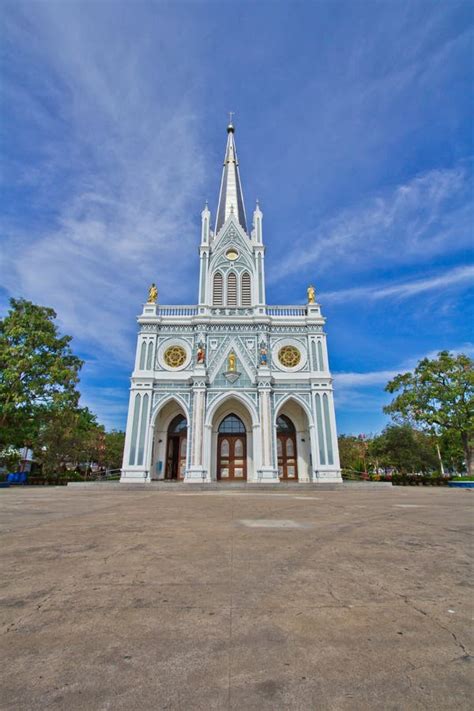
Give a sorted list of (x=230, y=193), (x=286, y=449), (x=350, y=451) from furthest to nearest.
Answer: (x=350, y=451) < (x=230, y=193) < (x=286, y=449)

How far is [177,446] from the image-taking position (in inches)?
977

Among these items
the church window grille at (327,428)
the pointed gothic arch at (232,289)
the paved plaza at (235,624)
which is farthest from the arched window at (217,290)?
the paved plaza at (235,624)

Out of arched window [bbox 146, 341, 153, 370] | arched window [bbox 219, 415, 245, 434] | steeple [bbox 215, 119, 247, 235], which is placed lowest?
arched window [bbox 219, 415, 245, 434]

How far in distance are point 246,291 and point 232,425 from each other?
10.2 m

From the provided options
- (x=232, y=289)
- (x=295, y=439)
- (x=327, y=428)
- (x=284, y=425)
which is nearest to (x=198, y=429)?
(x=284, y=425)

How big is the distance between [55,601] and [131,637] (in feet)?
2.84

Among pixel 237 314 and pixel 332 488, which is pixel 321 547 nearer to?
pixel 332 488

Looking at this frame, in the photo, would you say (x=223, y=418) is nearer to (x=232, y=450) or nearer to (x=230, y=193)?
(x=232, y=450)

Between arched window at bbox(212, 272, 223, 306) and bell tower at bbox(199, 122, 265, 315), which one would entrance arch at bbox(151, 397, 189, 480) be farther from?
arched window at bbox(212, 272, 223, 306)

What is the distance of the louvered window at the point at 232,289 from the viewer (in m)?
26.5

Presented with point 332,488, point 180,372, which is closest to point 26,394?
point 180,372

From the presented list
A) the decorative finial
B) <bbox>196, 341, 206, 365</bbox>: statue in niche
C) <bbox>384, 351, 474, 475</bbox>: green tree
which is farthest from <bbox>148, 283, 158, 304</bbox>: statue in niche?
<bbox>384, 351, 474, 475</bbox>: green tree

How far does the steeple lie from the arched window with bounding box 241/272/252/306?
242 inches

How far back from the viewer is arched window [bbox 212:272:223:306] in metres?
26.5
